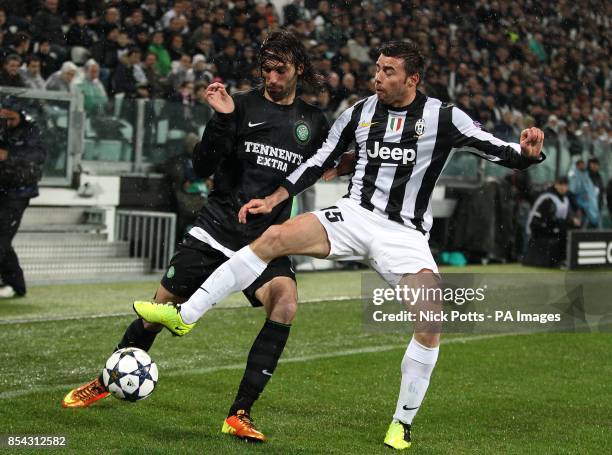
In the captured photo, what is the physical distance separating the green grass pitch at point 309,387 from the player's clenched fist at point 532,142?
4.88 ft

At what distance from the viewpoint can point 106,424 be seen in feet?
17.7

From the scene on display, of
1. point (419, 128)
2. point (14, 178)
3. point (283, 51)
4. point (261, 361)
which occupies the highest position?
point (283, 51)

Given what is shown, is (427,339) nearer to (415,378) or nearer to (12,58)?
(415,378)

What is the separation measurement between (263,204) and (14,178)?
593cm

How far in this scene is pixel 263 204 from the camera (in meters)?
5.35

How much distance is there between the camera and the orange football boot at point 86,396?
568 cm

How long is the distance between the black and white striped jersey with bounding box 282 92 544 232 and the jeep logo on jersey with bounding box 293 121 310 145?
11 cm

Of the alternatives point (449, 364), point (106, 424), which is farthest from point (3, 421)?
point (449, 364)

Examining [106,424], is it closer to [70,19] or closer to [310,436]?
[310,436]

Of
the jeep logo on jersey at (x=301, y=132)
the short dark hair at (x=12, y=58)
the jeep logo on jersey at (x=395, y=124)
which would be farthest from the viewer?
the short dark hair at (x=12, y=58)

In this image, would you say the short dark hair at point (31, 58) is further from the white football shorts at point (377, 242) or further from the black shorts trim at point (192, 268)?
the white football shorts at point (377, 242)

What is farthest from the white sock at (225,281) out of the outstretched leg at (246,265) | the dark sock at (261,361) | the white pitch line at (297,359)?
the white pitch line at (297,359)

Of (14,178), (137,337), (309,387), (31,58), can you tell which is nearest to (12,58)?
(31,58)

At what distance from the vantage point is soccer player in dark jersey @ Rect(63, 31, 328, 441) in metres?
5.39
